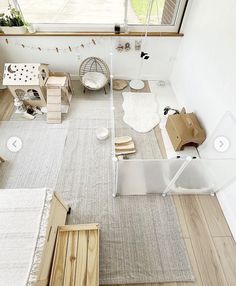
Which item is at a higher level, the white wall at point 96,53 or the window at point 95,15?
the window at point 95,15

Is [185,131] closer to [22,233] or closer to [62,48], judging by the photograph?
[22,233]

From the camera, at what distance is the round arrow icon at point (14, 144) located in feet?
6.07

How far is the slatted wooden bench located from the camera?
0.98m

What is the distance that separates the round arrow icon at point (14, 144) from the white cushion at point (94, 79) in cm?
110

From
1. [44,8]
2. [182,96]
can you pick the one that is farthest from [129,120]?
[44,8]

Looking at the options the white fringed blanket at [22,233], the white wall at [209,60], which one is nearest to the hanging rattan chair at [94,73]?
the white wall at [209,60]

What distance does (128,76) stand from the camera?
263 cm

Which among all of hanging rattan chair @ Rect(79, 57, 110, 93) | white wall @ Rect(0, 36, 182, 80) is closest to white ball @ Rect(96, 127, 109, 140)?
hanging rattan chair @ Rect(79, 57, 110, 93)

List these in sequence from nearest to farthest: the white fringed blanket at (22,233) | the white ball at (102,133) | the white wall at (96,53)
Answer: the white fringed blanket at (22,233) → the white ball at (102,133) → the white wall at (96,53)

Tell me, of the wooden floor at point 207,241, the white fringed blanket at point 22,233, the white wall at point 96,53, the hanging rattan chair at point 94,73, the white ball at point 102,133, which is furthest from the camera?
the hanging rattan chair at point 94,73

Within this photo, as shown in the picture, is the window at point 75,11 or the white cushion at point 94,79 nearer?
the window at point 75,11

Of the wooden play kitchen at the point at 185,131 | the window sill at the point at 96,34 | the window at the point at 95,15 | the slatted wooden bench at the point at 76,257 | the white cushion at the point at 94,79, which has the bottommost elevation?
the slatted wooden bench at the point at 76,257

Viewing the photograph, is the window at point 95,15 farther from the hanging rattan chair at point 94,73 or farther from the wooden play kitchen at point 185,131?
the wooden play kitchen at point 185,131

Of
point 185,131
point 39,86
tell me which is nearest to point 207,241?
point 185,131
